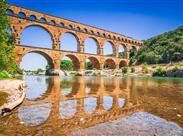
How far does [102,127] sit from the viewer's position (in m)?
4.42

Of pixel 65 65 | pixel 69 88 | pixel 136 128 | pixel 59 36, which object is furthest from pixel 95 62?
pixel 136 128

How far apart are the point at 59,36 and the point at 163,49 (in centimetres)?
3844

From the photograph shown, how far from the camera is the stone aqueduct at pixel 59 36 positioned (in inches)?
1746

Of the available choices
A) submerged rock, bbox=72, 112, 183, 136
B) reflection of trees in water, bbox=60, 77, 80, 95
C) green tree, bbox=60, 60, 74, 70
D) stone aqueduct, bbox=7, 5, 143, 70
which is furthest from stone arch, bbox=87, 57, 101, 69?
submerged rock, bbox=72, 112, 183, 136

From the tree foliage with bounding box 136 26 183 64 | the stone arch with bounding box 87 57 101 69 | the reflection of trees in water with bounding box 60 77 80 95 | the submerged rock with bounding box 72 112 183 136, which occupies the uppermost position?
the tree foliage with bounding box 136 26 183 64

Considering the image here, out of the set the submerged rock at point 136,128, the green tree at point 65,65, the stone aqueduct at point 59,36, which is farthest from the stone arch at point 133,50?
the submerged rock at point 136,128

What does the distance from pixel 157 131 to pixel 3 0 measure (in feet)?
48.4

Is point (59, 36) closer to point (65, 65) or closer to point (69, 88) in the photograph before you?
point (69, 88)

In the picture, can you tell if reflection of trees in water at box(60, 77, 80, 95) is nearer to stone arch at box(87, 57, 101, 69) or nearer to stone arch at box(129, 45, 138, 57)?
stone arch at box(87, 57, 101, 69)

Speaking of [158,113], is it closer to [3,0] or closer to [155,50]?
[3,0]

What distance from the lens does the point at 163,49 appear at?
6975 cm

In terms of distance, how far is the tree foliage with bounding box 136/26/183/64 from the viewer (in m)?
62.3

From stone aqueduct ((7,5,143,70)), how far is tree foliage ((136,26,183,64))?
8.28m

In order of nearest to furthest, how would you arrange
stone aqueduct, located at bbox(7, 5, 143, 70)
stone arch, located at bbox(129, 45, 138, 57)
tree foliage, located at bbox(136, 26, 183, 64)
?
stone aqueduct, located at bbox(7, 5, 143, 70) < tree foliage, located at bbox(136, 26, 183, 64) < stone arch, located at bbox(129, 45, 138, 57)
